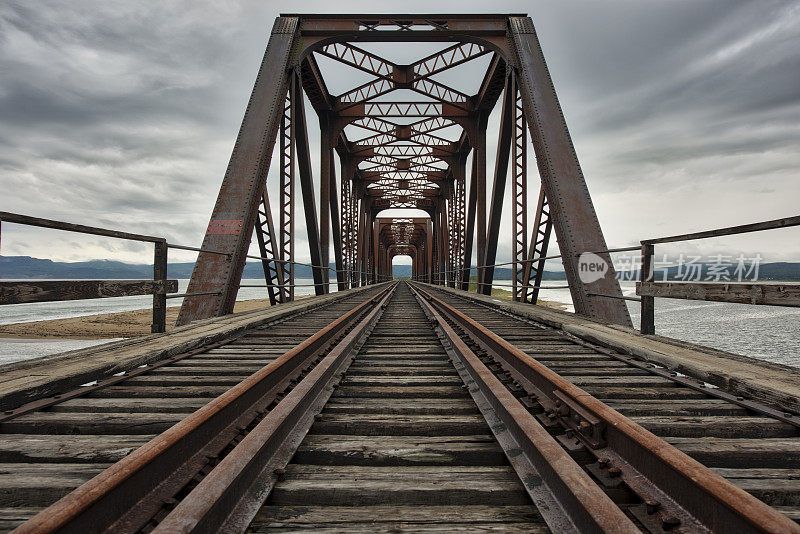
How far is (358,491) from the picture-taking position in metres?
1.57

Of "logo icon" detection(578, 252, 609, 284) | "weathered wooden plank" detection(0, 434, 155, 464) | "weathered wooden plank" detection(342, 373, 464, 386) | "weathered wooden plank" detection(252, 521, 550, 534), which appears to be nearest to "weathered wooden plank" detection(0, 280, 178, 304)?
"weathered wooden plank" detection(0, 434, 155, 464)

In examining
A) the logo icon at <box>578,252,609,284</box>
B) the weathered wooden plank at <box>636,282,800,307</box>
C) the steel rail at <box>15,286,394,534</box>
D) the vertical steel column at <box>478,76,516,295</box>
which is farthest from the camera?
the vertical steel column at <box>478,76,516,295</box>

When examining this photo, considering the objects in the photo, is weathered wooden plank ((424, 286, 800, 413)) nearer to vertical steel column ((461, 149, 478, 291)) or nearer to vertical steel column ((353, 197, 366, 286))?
vertical steel column ((461, 149, 478, 291))

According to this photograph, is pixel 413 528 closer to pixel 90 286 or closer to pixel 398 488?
pixel 398 488

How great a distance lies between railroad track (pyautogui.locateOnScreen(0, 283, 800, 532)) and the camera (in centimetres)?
127

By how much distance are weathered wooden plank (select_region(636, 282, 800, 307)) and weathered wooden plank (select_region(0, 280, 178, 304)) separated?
17.5 feet

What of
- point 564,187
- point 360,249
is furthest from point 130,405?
point 360,249

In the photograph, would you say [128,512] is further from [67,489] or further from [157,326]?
[157,326]

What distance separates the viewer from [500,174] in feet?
40.1

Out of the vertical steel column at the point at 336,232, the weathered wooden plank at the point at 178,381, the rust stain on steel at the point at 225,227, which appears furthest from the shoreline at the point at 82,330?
the weathered wooden plank at the point at 178,381

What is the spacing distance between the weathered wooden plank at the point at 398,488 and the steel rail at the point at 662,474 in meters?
0.47

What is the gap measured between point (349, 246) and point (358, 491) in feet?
67.3

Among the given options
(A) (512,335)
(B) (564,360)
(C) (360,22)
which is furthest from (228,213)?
(C) (360,22)

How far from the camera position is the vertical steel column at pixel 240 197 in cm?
642
